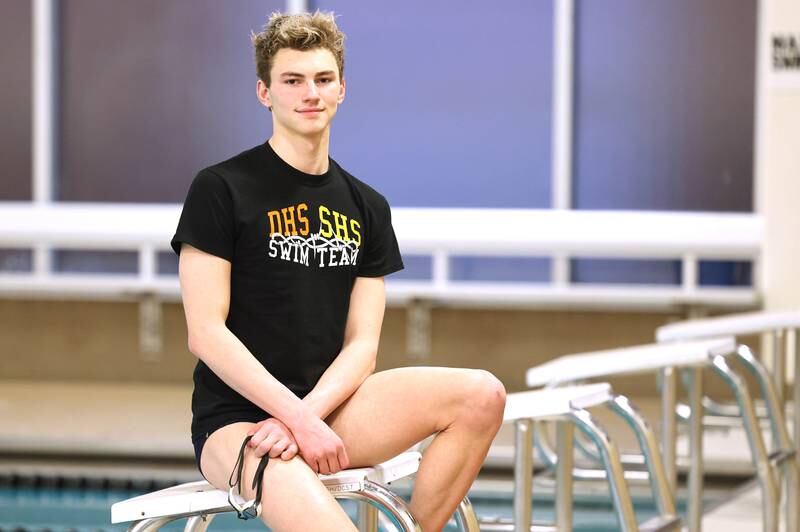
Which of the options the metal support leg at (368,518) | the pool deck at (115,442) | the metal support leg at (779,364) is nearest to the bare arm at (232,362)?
the metal support leg at (368,518)

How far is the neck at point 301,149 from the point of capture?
2.11 meters

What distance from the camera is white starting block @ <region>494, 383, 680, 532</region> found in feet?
8.09

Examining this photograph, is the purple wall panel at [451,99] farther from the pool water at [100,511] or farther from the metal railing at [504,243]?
the pool water at [100,511]

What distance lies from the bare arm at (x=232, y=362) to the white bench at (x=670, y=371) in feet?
3.97

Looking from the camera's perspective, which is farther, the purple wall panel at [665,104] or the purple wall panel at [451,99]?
the purple wall panel at [451,99]

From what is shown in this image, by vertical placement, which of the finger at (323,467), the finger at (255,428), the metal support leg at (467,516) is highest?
the finger at (255,428)

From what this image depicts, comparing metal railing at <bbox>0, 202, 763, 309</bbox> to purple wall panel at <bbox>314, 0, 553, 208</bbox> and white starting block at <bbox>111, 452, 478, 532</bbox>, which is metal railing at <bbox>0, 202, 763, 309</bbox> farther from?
white starting block at <bbox>111, 452, 478, 532</bbox>

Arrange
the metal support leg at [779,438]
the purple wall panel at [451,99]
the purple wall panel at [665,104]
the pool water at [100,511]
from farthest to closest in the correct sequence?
the purple wall panel at [451,99] < the purple wall panel at [665,104] < the pool water at [100,511] < the metal support leg at [779,438]

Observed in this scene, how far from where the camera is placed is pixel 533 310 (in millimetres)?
7047

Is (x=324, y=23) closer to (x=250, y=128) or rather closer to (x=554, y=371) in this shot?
(x=554, y=371)

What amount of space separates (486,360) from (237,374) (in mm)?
5138

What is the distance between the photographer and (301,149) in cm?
211

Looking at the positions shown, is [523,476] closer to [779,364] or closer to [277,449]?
[277,449]

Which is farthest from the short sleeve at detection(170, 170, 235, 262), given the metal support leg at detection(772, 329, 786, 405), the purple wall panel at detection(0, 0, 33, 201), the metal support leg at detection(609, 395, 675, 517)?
the purple wall panel at detection(0, 0, 33, 201)
